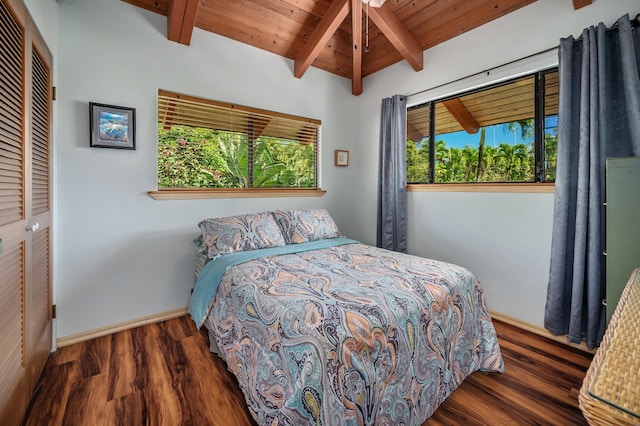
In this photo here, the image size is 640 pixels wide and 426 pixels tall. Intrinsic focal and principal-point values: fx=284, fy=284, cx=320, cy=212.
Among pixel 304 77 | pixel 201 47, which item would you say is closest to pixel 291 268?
pixel 201 47

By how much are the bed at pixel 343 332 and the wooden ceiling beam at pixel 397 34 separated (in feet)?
6.89

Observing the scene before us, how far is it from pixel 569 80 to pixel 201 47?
118 inches

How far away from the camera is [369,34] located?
3.16m

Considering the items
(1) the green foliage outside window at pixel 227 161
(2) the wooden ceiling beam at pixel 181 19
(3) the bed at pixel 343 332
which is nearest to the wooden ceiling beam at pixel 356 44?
(1) the green foliage outside window at pixel 227 161

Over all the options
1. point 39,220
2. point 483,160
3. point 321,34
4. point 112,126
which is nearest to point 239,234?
point 39,220

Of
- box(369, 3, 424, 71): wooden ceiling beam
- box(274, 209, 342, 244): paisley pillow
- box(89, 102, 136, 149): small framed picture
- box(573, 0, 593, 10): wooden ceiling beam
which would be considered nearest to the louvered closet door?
box(89, 102, 136, 149): small framed picture

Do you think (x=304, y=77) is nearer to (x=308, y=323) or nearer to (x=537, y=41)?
(x=537, y=41)

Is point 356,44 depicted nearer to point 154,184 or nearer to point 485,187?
point 485,187

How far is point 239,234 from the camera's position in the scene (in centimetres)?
231

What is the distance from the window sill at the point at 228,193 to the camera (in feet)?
8.14

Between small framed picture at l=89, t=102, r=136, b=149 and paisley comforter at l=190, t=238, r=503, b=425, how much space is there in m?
1.33

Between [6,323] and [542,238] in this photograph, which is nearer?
[6,323]

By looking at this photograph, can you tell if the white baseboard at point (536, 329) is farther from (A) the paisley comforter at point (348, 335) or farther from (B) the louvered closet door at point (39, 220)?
(B) the louvered closet door at point (39, 220)

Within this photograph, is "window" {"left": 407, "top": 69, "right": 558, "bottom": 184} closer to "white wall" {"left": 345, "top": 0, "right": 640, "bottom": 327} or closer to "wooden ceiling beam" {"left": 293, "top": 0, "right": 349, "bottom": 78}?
"white wall" {"left": 345, "top": 0, "right": 640, "bottom": 327}
